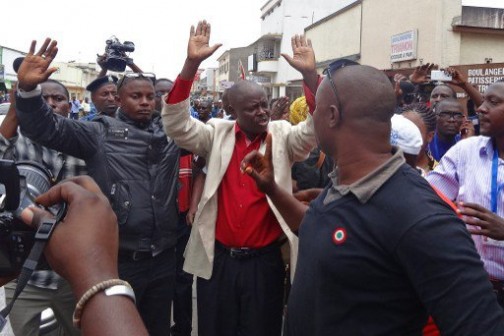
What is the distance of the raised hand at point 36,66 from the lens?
8.78 ft

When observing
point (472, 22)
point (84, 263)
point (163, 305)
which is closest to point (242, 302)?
point (163, 305)

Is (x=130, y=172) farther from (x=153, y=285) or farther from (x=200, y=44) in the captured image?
(x=200, y=44)

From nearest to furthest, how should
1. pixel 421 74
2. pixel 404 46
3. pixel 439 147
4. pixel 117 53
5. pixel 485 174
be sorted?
pixel 485 174 → pixel 117 53 → pixel 439 147 → pixel 421 74 → pixel 404 46

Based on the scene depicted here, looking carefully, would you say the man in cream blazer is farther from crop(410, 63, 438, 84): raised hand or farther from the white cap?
crop(410, 63, 438, 84): raised hand

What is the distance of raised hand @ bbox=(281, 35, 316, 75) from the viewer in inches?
133

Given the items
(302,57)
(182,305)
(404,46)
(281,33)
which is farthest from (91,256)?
(281,33)

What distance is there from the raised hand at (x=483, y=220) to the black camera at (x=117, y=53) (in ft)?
9.75

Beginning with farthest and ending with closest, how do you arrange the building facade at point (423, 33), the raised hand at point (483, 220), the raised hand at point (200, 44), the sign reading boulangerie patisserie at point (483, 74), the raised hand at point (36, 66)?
1. the building facade at point (423, 33)
2. the sign reading boulangerie patisserie at point (483, 74)
3. the raised hand at point (200, 44)
4. the raised hand at point (36, 66)
5. the raised hand at point (483, 220)

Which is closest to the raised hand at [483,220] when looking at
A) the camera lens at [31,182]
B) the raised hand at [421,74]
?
the camera lens at [31,182]

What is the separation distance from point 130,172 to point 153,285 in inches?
29.7

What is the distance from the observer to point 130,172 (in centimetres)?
328

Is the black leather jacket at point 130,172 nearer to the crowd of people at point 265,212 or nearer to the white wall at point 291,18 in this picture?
the crowd of people at point 265,212

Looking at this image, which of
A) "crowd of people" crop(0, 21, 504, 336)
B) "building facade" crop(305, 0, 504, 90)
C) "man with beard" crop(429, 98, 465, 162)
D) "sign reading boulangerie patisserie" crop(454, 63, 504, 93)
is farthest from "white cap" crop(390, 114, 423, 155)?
"building facade" crop(305, 0, 504, 90)

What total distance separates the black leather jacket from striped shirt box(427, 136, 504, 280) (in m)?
1.68
